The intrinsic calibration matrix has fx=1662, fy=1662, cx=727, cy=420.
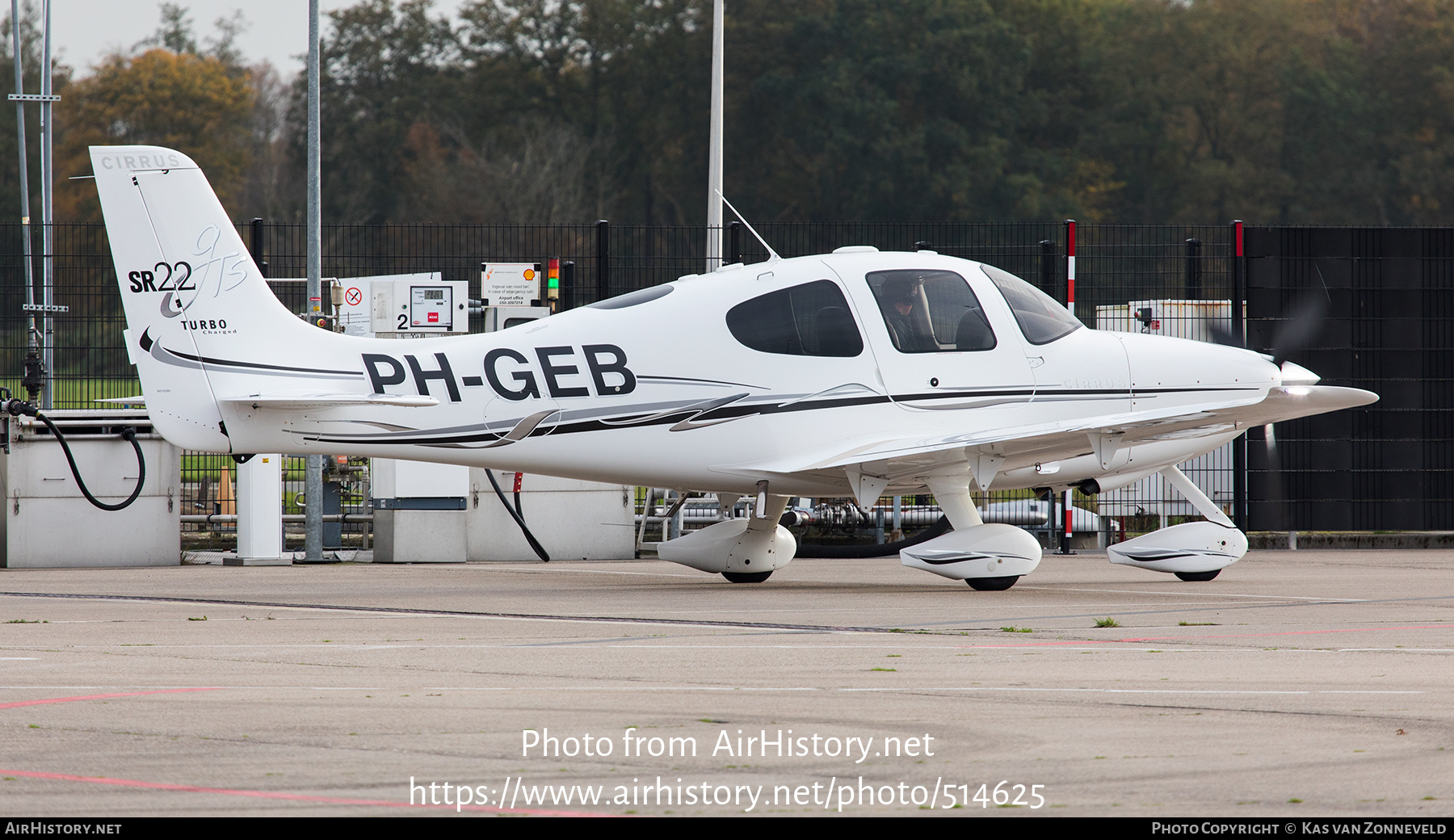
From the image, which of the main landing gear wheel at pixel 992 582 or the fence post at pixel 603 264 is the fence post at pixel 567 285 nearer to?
the fence post at pixel 603 264

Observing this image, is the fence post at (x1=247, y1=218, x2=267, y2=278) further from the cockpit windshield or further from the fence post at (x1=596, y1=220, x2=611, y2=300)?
the cockpit windshield

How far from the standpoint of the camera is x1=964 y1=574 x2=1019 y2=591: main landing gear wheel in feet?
39.2

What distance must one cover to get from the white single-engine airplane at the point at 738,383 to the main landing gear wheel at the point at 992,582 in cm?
2

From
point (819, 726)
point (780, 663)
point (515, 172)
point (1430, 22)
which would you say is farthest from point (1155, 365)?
point (1430, 22)

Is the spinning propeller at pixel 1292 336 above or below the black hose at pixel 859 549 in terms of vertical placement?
above

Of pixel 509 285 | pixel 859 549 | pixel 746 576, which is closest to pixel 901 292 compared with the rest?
pixel 746 576

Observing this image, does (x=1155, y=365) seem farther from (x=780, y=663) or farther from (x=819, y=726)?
(x=819, y=726)

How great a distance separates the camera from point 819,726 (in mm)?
5840

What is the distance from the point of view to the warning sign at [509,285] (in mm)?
16438

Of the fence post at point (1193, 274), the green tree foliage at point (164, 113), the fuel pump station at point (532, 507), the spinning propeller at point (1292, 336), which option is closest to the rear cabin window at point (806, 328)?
the fuel pump station at point (532, 507)

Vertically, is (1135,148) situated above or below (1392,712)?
above

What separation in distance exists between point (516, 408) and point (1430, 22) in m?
66.7

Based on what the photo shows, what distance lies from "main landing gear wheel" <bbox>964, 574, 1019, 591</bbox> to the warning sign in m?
6.18

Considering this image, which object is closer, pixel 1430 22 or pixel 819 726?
pixel 819 726
